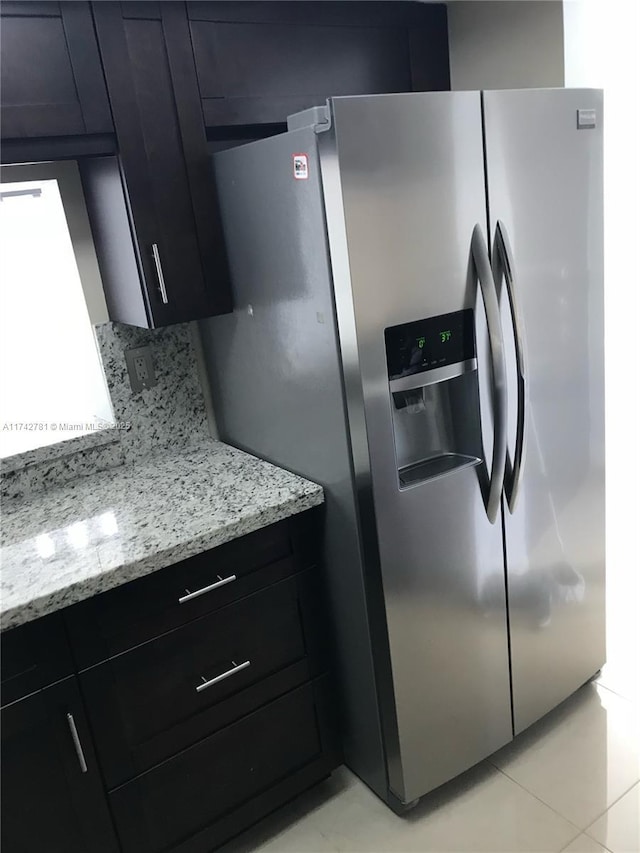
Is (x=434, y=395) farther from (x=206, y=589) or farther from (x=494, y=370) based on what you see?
(x=206, y=589)

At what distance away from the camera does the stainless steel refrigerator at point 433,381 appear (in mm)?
1423

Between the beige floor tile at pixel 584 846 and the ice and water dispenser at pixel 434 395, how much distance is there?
0.98m

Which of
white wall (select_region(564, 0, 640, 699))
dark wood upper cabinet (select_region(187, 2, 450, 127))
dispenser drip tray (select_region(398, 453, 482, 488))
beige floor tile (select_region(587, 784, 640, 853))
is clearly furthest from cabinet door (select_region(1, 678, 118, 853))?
white wall (select_region(564, 0, 640, 699))

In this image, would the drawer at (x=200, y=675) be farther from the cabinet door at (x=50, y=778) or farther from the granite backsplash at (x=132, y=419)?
the granite backsplash at (x=132, y=419)

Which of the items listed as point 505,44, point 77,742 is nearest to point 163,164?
point 505,44

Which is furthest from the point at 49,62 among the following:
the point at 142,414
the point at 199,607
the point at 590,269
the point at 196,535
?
the point at 590,269

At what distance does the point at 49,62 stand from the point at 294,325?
769 mm

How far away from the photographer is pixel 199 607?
5.18ft

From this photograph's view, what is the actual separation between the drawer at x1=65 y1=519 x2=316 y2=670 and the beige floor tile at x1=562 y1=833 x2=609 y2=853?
37.9 inches

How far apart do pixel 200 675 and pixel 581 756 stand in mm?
1136

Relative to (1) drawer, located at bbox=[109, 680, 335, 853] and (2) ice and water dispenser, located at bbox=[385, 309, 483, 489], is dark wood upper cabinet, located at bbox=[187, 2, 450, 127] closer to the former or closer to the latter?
(2) ice and water dispenser, located at bbox=[385, 309, 483, 489]

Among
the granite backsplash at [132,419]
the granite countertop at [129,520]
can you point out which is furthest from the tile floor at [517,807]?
A: the granite backsplash at [132,419]

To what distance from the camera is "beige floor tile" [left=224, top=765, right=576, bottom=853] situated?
1.74 metres

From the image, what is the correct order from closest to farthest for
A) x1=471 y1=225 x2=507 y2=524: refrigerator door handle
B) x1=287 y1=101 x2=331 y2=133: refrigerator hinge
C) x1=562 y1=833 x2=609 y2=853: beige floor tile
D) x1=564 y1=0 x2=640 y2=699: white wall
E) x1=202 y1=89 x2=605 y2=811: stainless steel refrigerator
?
x1=287 y1=101 x2=331 y2=133: refrigerator hinge, x1=202 y1=89 x2=605 y2=811: stainless steel refrigerator, x1=471 y1=225 x2=507 y2=524: refrigerator door handle, x1=562 y1=833 x2=609 y2=853: beige floor tile, x1=564 y1=0 x2=640 y2=699: white wall
